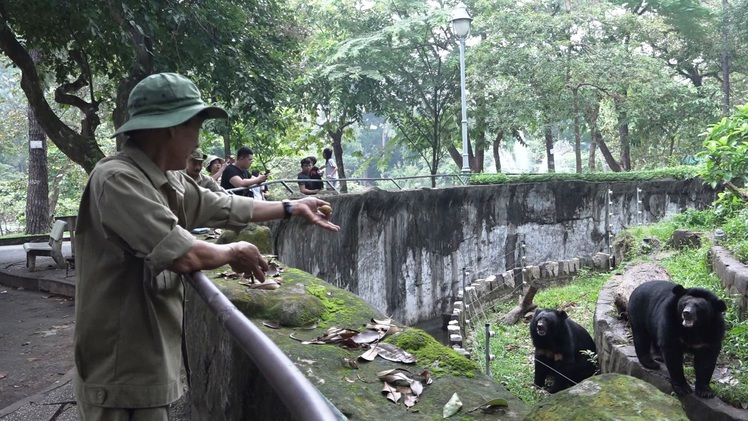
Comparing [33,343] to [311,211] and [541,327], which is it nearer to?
[541,327]

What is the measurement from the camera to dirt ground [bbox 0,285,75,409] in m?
5.76

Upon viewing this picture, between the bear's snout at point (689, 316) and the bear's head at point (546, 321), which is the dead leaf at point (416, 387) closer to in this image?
the bear's snout at point (689, 316)

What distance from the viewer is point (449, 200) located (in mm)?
14797

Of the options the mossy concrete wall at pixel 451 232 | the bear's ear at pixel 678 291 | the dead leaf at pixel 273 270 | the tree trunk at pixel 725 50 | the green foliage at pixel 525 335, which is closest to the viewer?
A: the dead leaf at pixel 273 270

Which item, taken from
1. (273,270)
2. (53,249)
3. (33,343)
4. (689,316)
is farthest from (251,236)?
(53,249)

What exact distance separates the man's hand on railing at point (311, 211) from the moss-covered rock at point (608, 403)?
102cm

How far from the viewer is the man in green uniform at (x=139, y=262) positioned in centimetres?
184

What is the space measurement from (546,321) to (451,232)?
26.7 ft

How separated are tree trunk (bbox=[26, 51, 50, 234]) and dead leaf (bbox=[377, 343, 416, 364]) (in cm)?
1809

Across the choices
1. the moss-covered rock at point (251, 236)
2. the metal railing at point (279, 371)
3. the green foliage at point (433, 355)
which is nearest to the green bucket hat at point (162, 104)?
the metal railing at point (279, 371)

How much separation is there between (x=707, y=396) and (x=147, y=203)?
4414 millimetres

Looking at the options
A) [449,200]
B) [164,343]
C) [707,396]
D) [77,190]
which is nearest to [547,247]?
[449,200]

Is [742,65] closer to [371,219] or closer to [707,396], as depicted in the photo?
[371,219]

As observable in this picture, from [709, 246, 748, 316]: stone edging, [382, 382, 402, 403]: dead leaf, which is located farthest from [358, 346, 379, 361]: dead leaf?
[709, 246, 748, 316]: stone edging
